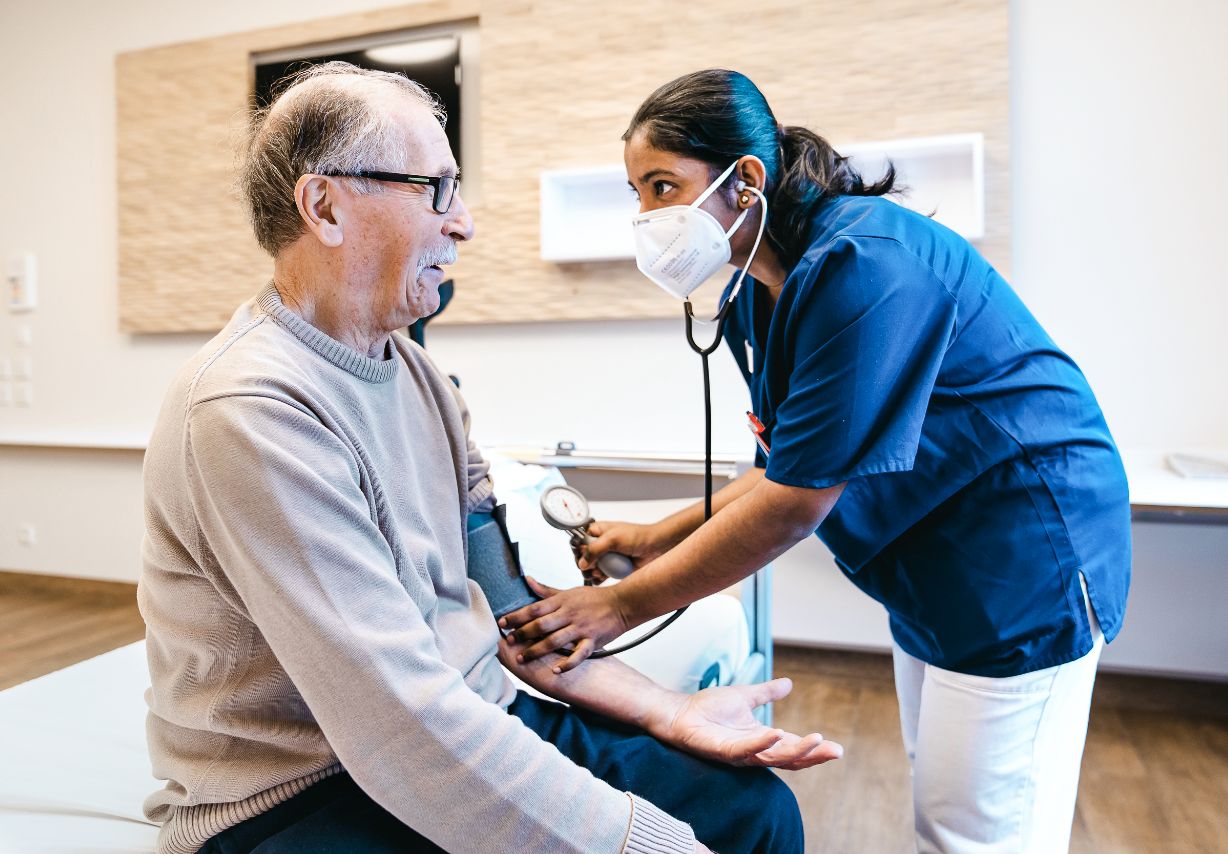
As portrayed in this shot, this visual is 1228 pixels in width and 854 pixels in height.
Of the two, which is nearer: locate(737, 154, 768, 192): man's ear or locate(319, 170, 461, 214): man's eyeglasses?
locate(319, 170, 461, 214): man's eyeglasses

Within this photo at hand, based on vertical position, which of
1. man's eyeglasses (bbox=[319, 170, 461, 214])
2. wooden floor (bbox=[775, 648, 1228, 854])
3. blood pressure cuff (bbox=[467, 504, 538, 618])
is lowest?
wooden floor (bbox=[775, 648, 1228, 854])

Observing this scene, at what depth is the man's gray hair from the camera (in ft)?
3.14

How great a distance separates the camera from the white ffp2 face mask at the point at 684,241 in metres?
1.21

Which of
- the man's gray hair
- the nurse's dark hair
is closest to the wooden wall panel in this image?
the nurse's dark hair

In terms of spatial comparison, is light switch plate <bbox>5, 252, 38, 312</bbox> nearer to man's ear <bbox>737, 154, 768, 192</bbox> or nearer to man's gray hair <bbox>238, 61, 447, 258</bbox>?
man's gray hair <bbox>238, 61, 447, 258</bbox>

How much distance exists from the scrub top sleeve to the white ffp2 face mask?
0.23 meters

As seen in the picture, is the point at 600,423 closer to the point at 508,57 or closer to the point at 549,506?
the point at 508,57

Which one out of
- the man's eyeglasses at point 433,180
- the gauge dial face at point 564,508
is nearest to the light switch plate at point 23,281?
the gauge dial face at point 564,508

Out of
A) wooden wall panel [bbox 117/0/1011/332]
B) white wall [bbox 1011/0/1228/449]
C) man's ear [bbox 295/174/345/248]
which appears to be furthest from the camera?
wooden wall panel [bbox 117/0/1011/332]

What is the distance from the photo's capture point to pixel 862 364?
97 cm

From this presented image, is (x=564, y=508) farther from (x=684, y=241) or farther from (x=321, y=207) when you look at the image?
(x=321, y=207)

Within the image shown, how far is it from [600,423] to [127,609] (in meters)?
2.24

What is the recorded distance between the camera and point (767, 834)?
3.22 ft

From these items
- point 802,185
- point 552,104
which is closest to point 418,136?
point 802,185
